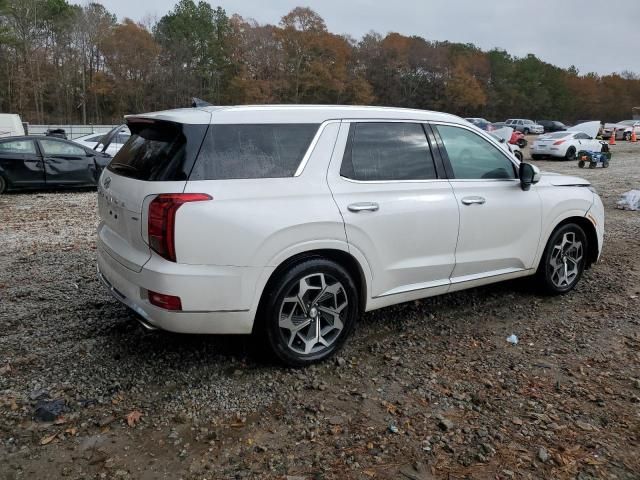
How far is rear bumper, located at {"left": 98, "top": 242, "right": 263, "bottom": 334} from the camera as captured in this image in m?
3.02

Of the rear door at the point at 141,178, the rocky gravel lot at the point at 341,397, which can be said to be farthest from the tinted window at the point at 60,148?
the rear door at the point at 141,178

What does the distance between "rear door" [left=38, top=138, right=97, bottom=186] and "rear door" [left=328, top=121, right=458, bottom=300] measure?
394 inches

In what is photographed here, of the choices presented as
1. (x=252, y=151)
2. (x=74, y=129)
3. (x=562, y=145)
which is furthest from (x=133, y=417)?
(x=74, y=129)

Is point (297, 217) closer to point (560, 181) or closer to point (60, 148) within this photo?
point (560, 181)

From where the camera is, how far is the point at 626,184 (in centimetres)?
1428

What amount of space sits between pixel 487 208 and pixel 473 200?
0.19m

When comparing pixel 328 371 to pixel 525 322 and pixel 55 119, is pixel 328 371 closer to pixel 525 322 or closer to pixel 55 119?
pixel 525 322

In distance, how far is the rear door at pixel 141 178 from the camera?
3094 mm

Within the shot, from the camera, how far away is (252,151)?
3301mm

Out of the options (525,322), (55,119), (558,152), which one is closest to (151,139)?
(525,322)

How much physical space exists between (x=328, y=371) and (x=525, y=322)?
1.95m

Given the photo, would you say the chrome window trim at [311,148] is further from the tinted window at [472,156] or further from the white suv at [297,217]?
the tinted window at [472,156]

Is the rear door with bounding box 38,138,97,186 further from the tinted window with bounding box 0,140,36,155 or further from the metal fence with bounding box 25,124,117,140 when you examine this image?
the metal fence with bounding box 25,124,117,140

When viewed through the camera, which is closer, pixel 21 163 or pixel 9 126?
pixel 21 163
